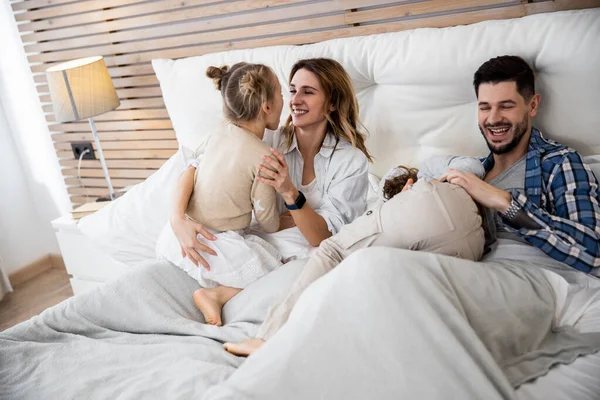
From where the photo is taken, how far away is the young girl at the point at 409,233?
1.30m

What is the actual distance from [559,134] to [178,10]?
1.61 meters

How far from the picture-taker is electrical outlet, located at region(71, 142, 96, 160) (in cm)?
291

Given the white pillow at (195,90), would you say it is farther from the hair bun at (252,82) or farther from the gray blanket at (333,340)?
the gray blanket at (333,340)

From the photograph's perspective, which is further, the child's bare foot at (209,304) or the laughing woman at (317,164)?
the laughing woman at (317,164)

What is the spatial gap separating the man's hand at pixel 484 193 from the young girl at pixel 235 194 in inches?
21.0

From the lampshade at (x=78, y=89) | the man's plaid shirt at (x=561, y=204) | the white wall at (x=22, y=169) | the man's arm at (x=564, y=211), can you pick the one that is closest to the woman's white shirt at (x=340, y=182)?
the man's arm at (x=564, y=211)

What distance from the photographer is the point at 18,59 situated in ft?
9.57

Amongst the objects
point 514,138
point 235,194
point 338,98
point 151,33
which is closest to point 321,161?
point 338,98

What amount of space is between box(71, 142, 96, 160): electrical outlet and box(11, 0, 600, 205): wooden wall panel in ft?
0.10

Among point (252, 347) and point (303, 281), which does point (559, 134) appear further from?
point (252, 347)

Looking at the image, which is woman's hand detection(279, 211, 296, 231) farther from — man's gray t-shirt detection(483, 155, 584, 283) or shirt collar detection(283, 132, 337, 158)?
man's gray t-shirt detection(483, 155, 584, 283)

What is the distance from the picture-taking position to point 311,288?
1.17 m

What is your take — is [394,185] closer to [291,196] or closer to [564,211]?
[291,196]

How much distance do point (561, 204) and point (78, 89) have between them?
6.23 ft
